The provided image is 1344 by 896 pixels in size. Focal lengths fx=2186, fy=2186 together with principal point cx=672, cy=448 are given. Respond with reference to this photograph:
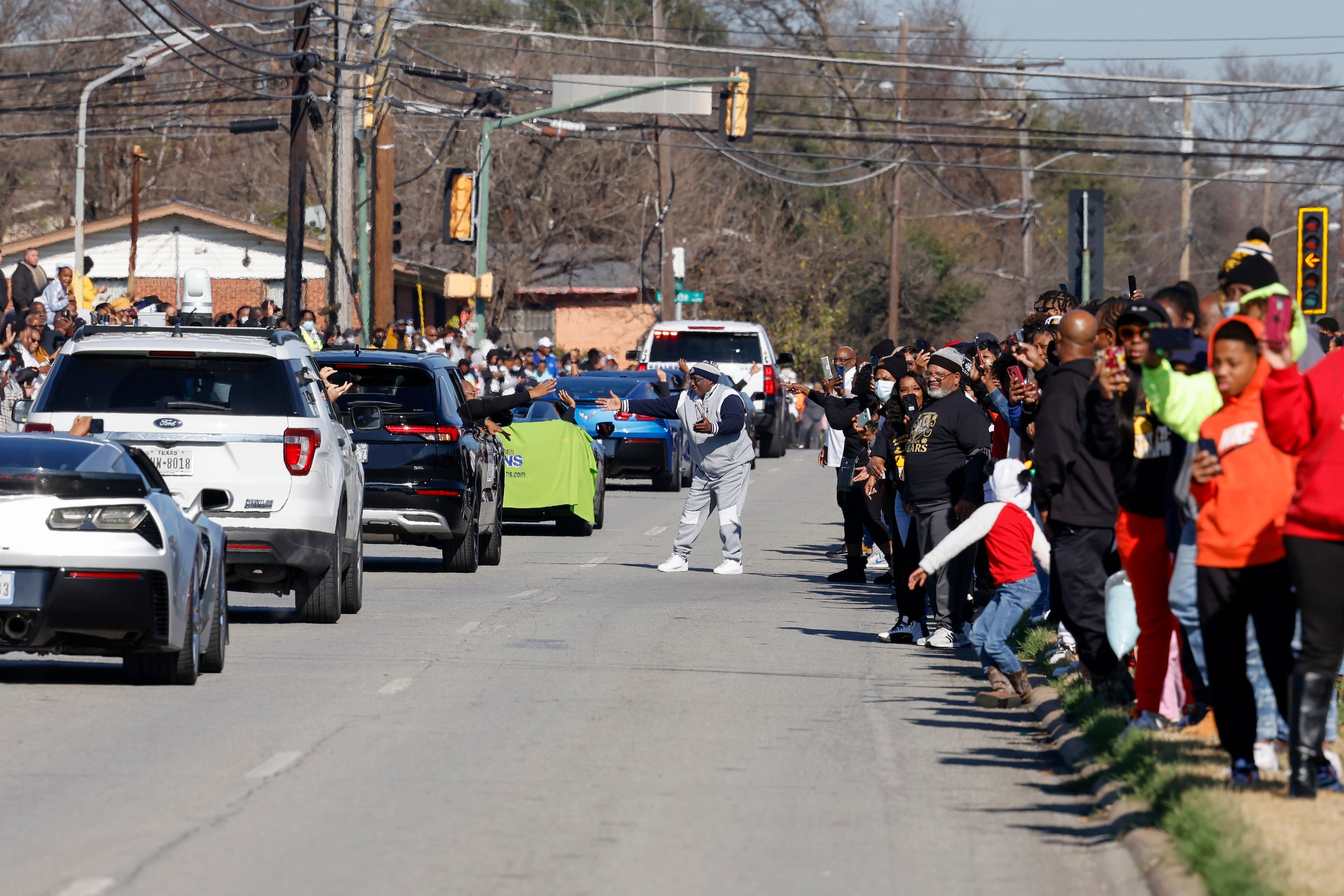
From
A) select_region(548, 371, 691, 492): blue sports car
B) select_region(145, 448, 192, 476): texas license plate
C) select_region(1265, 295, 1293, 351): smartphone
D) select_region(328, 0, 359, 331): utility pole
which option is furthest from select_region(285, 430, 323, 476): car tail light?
select_region(328, 0, 359, 331): utility pole

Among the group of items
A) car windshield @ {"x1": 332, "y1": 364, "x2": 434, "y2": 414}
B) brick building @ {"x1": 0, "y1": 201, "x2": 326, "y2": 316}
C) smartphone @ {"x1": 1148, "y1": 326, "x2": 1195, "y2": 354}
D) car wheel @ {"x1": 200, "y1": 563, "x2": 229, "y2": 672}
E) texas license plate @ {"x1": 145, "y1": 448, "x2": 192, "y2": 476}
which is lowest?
car wheel @ {"x1": 200, "y1": 563, "x2": 229, "y2": 672}

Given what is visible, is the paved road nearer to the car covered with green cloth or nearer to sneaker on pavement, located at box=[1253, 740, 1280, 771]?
sneaker on pavement, located at box=[1253, 740, 1280, 771]

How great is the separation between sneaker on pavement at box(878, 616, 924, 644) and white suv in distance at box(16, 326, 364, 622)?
146 inches

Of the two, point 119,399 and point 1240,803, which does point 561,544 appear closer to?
point 119,399

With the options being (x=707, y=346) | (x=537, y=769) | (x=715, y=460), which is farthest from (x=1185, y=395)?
(x=707, y=346)

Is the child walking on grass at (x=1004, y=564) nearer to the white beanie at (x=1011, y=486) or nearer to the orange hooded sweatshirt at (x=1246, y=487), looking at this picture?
the white beanie at (x=1011, y=486)

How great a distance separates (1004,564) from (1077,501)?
1.31 meters

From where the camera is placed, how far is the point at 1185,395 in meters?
7.96

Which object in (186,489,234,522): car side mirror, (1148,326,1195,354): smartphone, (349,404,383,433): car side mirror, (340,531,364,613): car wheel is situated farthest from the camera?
(349,404,383,433): car side mirror

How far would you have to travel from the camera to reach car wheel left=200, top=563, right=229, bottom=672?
11.8 m

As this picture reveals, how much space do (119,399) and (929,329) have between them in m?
58.3

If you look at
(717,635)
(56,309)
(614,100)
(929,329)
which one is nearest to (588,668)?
(717,635)

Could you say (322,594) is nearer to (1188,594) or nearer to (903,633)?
(903,633)

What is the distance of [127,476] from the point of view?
10.9 meters
